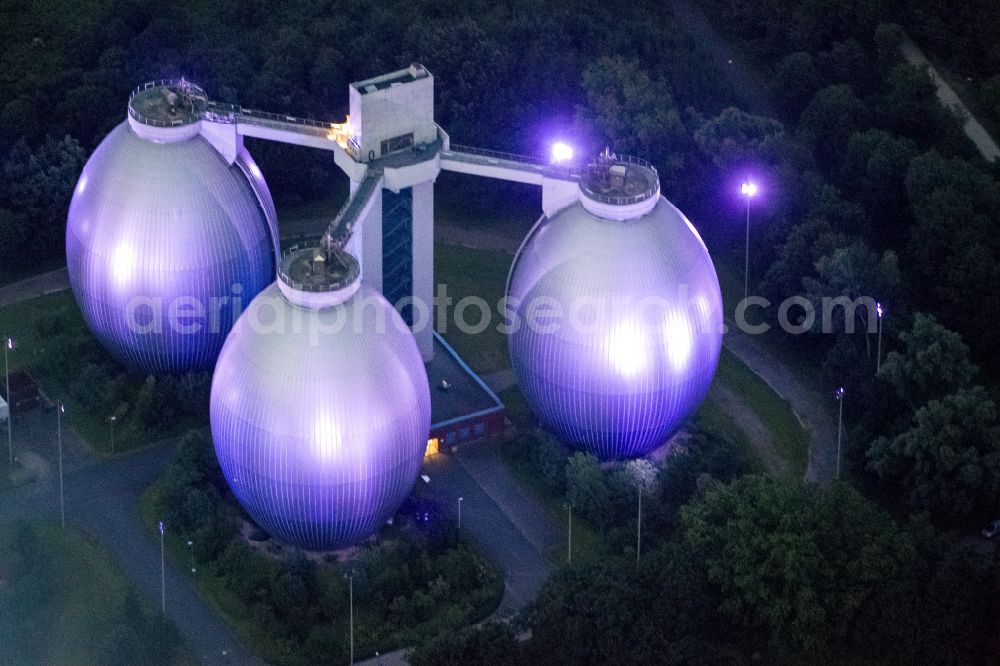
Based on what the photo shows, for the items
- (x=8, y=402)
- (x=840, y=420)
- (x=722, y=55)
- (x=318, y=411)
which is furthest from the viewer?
(x=722, y=55)

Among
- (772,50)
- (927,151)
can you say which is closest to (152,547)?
(927,151)

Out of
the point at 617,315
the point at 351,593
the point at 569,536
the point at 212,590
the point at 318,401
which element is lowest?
the point at 212,590

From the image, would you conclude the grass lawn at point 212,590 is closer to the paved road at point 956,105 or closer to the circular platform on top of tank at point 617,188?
the circular platform on top of tank at point 617,188

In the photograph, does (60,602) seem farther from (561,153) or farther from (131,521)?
(561,153)

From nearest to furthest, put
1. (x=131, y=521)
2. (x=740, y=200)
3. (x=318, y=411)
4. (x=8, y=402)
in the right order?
(x=318, y=411)
(x=131, y=521)
(x=8, y=402)
(x=740, y=200)

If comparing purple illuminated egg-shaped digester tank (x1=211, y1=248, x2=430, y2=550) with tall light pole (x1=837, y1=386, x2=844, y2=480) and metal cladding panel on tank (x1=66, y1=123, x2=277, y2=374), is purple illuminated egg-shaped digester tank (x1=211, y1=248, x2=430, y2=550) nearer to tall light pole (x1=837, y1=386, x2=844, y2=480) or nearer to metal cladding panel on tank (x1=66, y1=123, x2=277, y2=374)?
metal cladding panel on tank (x1=66, y1=123, x2=277, y2=374)

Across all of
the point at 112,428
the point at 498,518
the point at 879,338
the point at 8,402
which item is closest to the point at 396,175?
the point at 498,518

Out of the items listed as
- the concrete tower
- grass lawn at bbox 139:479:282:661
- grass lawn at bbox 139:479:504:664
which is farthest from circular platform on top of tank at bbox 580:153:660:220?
grass lawn at bbox 139:479:282:661

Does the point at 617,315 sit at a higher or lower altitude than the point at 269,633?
higher
